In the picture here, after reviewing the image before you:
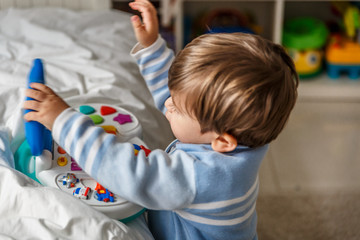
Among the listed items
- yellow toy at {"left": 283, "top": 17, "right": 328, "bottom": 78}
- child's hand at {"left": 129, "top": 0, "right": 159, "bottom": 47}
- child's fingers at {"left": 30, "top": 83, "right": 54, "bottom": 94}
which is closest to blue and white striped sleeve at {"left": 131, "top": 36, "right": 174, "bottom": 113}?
child's hand at {"left": 129, "top": 0, "right": 159, "bottom": 47}

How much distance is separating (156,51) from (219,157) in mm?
313

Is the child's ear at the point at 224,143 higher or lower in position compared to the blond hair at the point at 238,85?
lower

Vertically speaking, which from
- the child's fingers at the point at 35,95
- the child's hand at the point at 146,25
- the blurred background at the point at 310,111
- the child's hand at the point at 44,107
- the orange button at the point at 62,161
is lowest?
the blurred background at the point at 310,111

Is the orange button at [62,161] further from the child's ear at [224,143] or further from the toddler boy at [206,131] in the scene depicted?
the child's ear at [224,143]

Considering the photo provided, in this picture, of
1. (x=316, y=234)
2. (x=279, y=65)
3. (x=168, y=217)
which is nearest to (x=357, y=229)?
(x=316, y=234)

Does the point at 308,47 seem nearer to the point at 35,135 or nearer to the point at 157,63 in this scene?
the point at 157,63

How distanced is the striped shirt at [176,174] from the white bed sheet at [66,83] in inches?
2.4

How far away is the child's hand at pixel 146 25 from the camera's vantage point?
88 centimetres

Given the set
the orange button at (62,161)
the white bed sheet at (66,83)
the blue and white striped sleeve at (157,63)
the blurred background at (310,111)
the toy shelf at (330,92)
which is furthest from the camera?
the toy shelf at (330,92)

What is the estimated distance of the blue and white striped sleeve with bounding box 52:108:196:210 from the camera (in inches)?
26.2

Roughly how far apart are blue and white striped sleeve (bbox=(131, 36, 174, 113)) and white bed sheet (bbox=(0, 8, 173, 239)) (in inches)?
5.5

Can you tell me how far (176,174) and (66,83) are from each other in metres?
0.59

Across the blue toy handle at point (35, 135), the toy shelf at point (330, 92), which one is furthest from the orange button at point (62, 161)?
the toy shelf at point (330, 92)

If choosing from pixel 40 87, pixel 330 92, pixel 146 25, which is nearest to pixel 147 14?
pixel 146 25
